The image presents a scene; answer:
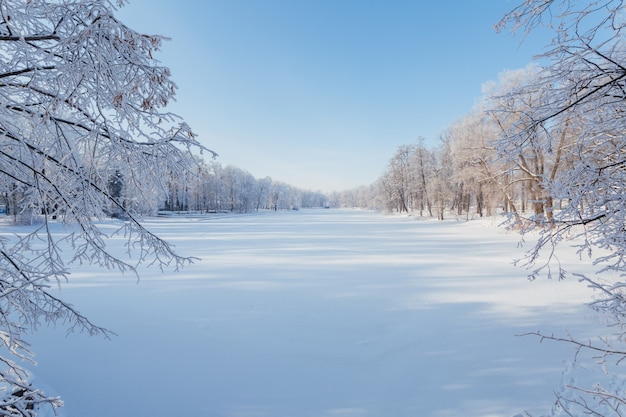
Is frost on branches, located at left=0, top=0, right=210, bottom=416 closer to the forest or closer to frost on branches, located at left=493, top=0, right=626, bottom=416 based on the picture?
the forest

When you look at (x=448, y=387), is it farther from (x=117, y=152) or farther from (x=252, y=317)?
(x=117, y=152)

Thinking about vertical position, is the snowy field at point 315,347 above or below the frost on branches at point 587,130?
below

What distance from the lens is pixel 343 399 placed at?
10.5ft

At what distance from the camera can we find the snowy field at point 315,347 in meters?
3.16

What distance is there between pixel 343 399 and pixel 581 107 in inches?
148

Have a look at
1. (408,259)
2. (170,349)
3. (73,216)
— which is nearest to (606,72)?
(73,216)

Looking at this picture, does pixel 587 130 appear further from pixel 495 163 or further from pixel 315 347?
pixel 315 347

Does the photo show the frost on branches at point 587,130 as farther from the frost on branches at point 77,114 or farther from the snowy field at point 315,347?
the frost on branches at point 77,114

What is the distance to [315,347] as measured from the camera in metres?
4.26

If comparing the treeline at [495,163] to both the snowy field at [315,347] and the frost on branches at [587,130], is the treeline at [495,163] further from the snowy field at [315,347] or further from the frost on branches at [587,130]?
the snowy field at [315,347]

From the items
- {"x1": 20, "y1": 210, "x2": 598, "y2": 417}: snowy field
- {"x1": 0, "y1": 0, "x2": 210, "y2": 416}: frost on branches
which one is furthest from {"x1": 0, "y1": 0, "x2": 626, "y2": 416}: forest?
{"x1": 20, "y1": 210, "x2": 598, "y2": 417}: snowy field

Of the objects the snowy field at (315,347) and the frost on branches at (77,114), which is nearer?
the frost on branches at (77,114)

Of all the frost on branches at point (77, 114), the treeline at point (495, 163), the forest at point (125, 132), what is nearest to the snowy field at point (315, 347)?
the forest at point (125, 132)

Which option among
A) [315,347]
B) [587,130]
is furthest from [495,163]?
[315,347]
